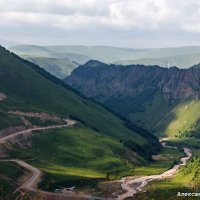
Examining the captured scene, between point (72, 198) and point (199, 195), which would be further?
point (72, 198)

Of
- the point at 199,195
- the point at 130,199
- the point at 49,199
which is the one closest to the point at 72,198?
the point at 49,199

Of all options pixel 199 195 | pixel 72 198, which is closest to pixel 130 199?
pixel 72 198

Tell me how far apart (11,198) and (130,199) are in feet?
166

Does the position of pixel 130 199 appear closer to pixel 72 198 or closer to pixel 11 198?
pixel 72 198

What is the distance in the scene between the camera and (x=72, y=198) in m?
197

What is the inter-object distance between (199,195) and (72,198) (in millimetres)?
57341

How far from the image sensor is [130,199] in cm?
19988

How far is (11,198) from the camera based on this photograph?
197m

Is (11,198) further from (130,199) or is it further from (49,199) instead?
(130,199)

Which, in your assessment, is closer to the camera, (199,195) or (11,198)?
(199,195)

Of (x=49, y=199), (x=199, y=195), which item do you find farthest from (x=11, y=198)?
(x=199, y=195)

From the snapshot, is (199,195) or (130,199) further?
(130,199)

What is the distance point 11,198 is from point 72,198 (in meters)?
25.7

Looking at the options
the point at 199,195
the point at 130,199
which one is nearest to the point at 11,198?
the point at 130,199
